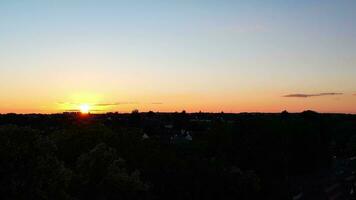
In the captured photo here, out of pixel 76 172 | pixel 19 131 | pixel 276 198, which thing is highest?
pixel 19 131

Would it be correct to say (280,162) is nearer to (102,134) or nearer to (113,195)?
(102,134)

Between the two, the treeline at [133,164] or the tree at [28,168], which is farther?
the treeline at [133,164]

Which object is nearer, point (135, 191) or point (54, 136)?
point (135, 191)

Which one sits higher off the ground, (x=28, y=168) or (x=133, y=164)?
(x=28, y=168)

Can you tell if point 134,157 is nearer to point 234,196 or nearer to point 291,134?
point 234,196

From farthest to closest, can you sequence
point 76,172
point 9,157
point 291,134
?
point 291,134 < point 76,172 < point 9,157

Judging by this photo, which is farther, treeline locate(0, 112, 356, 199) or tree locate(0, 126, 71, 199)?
treeline locate(0, 112, 356, 199)

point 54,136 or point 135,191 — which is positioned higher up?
point 54,136

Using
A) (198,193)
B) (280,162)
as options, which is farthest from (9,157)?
(280,162)

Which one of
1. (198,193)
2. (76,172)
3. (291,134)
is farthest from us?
(291,134)

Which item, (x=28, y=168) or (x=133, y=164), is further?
(x=133, y=164)
